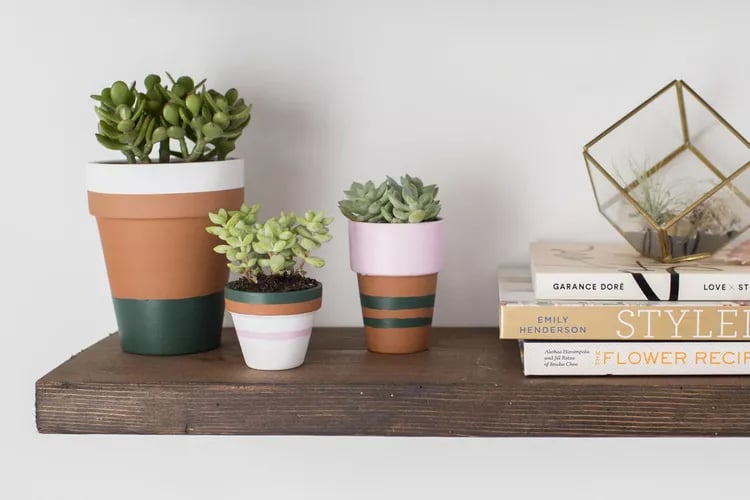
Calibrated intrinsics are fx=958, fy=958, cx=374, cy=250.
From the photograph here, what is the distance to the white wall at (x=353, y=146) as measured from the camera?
882mm

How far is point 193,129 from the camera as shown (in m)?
0.79

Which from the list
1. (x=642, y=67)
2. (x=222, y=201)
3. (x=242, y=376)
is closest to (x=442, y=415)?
(x=242, y=376)

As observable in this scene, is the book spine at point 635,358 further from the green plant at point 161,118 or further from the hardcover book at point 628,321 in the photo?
the green plant at point 161,118

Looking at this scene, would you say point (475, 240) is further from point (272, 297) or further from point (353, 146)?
point (272, 297)

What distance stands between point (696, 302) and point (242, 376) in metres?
0.35

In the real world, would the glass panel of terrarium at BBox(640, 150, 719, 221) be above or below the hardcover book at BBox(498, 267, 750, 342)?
above

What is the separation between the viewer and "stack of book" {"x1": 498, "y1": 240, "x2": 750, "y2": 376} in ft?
2.34

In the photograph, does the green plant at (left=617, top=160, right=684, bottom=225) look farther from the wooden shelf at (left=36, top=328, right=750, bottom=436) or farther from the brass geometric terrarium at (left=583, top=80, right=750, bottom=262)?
the wooden shelf at (left=36, top=328, right=750, bottom=436)

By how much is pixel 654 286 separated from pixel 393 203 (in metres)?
0.21

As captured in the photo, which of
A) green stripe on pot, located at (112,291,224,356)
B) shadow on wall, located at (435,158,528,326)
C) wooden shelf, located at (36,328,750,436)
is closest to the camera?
wooden shelf, located at (36,328,750,436)

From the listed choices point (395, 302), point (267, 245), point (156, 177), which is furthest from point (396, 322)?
point (156, 177)

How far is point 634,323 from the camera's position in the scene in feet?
2.34

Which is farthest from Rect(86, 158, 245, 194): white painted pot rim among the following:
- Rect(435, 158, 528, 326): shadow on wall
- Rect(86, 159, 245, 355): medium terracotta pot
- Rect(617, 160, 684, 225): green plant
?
Rect(617, 160, 684, 225): green plant

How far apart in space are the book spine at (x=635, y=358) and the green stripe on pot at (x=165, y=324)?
0.91 ft
